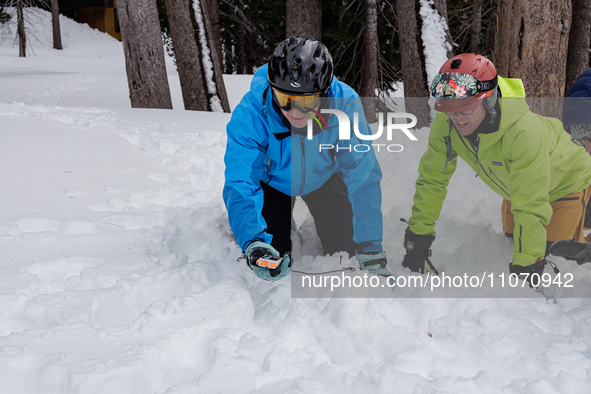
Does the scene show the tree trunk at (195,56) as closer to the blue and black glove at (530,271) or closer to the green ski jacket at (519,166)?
the green ski jacket at (519,166)

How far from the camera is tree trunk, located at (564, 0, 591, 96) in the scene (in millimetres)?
6707

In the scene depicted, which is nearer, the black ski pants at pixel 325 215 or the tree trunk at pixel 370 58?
the black ski pants at pixel 325 215

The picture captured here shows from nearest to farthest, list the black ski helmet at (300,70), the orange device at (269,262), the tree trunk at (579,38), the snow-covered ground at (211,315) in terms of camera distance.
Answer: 1. the snow-covered ground at (211,315)
2. the orange device at (269,262)
3. the black ski helmet at (300,70)
4. the tree trunk at (579,38)

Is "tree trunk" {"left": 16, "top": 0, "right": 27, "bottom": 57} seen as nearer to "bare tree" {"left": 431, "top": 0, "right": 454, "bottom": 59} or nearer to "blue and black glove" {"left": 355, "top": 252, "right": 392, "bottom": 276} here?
"bare tree" {"left": 431, "top": 0, "right": 454, "bottom": 59}

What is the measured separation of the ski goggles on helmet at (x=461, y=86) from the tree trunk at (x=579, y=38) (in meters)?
5.66

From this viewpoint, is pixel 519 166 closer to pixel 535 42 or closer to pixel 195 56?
pixel 535 42

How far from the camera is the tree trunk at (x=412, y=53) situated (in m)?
5.66

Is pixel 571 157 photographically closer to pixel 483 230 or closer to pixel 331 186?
pixel 483 230

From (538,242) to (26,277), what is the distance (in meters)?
2.63

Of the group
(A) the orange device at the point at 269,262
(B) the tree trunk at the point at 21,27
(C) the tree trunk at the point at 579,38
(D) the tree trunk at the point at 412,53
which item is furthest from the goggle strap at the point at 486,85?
(B) the tree trunk at the point at 21,27

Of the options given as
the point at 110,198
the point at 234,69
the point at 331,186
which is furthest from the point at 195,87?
the point at 234,69

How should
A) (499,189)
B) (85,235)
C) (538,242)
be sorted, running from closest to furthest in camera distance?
(538,242) → (85,235) → (499,189)

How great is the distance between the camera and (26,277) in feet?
7.35

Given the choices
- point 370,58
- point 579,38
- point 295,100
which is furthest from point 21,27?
point 295,100
